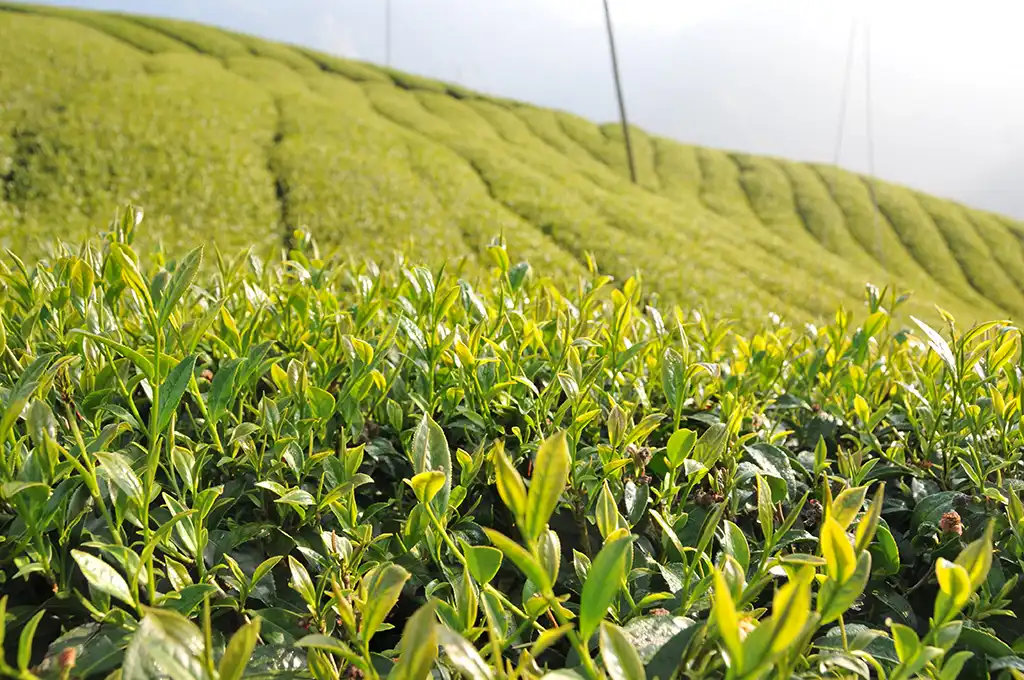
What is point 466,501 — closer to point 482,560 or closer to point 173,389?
point 482,560

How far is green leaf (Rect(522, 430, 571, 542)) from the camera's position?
0.89 metres

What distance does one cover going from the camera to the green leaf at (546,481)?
891mm

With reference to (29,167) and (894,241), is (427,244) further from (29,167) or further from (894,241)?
(894,241)

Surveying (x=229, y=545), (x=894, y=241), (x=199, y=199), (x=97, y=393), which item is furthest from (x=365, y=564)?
(x=894, y=241)

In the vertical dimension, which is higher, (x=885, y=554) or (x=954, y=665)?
(x=954, y=665)

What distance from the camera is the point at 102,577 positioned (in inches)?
43.7

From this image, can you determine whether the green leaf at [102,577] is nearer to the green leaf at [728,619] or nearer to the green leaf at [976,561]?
the green leaf at [728,619]

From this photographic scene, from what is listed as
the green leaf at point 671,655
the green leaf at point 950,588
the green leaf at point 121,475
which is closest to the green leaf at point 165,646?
the green leaf at point 121,475

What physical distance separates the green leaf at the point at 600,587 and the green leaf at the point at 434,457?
384 mm

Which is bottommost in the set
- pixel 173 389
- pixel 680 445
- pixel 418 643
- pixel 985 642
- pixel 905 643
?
pixel 985 642

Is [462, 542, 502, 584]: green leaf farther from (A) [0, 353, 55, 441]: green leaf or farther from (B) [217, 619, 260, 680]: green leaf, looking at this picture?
(A) [0, 353, 55, 441]: green leaf

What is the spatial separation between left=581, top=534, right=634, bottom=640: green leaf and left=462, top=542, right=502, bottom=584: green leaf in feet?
0.68

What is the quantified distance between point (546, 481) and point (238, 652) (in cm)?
48

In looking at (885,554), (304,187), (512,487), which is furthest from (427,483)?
(304,187)
